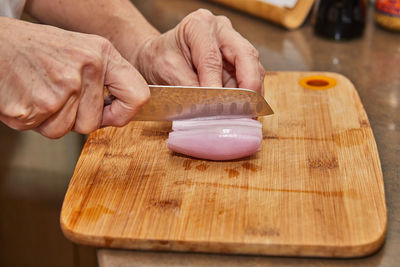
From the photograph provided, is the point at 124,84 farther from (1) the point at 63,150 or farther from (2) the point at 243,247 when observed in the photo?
(1) the point at 63,150

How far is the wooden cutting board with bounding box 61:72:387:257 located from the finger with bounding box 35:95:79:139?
0.13m

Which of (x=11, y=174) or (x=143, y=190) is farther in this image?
(x=11, y=174)

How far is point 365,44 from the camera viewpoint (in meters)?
1.77

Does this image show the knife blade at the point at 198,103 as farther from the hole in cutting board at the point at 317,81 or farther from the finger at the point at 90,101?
the hole in cutting board at the point at 317,81

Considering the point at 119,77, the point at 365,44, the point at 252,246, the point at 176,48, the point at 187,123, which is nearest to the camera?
the point at 252,246

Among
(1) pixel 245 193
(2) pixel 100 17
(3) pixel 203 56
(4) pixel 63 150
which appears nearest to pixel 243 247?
(1) pixel 245 193

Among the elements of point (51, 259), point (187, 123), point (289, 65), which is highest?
point (187, 123)

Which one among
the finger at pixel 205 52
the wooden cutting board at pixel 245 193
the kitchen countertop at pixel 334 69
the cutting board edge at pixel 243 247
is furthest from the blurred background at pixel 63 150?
the cutting board edge at pixel 243 247

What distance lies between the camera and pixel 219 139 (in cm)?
110

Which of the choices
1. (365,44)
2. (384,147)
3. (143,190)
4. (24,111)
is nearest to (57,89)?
(24,111)

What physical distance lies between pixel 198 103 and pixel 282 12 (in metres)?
0.84

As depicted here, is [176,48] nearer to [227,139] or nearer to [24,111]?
[227,139]

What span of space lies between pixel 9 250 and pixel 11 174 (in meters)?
0.25

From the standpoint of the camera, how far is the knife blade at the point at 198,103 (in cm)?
109
